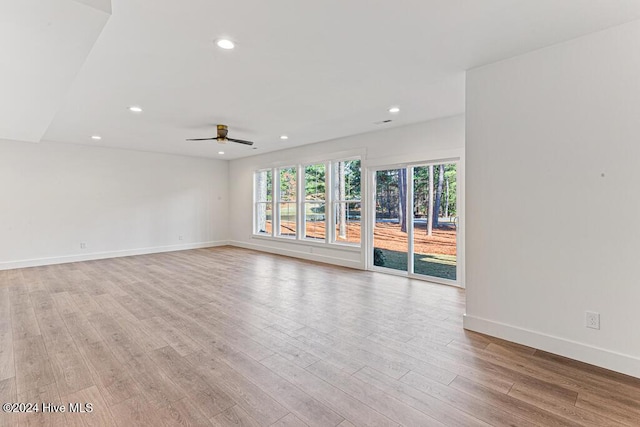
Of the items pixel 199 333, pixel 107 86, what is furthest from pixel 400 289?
pixel 107 86

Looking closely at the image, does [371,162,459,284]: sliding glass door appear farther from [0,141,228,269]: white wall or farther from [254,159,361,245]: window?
[0,141,228,269]: white wall

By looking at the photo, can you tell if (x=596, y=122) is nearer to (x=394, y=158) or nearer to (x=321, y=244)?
(x=394, y=158)

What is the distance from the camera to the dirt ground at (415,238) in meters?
4.87

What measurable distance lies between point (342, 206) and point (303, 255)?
5.23ft

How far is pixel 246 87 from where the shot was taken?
3492 millimetres

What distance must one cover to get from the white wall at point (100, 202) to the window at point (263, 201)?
1.39 meters

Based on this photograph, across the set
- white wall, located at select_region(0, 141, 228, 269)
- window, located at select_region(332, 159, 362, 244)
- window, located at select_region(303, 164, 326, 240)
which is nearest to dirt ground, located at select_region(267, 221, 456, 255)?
window, located at select_region(332, 159, 362, 244)

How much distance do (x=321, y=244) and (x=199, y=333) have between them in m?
3.94

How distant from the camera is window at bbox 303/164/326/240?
6.79 meters

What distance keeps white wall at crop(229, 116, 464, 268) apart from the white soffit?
14.3ft

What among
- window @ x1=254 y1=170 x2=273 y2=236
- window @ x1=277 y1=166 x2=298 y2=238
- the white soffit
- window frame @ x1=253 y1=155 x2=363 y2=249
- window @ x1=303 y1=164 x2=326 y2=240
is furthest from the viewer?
window @ x1=254 y1=170 x2=273 y2=236

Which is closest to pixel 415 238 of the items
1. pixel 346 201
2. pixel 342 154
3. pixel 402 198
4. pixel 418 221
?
pixel 418 221

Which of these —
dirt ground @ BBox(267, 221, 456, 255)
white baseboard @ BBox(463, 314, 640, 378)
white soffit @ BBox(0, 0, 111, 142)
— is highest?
white soffit @ BBox(0, 0, 111, 142)

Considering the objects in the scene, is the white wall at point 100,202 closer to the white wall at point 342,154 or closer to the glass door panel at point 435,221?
the white wall at point 342,154
